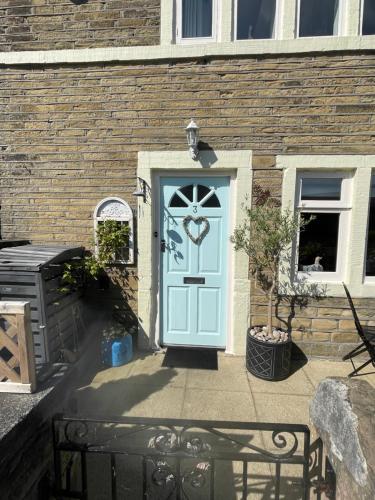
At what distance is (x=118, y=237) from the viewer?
3.55 m

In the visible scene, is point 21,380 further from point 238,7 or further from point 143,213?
point 238,7

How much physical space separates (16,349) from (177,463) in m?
1.06

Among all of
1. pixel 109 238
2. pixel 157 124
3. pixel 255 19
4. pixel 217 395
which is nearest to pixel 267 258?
pixel 217 395

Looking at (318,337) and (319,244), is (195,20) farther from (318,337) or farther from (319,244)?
(318,337)

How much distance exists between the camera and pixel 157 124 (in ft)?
11.5

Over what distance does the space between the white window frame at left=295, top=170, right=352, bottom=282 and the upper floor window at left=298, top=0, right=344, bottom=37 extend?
1.73 m

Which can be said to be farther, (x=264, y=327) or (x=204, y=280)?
(x=204, y=280)

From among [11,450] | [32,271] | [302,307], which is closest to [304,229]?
[302,307]

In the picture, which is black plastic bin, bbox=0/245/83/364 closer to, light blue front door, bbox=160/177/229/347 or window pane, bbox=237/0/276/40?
light blue front door, bbox=160/177/229/347

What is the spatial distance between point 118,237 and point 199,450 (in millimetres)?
2626

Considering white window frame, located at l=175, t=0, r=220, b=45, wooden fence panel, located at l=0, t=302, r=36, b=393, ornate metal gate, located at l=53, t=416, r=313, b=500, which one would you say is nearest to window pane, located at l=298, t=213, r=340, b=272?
ornate metal gate, located at l=53, t=416, r=313, b=500

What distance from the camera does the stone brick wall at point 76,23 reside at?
3420mm

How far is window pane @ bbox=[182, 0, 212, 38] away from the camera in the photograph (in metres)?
3.45

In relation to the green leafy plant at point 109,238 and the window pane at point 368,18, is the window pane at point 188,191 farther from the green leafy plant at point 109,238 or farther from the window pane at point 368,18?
the window pane at point 368,18
